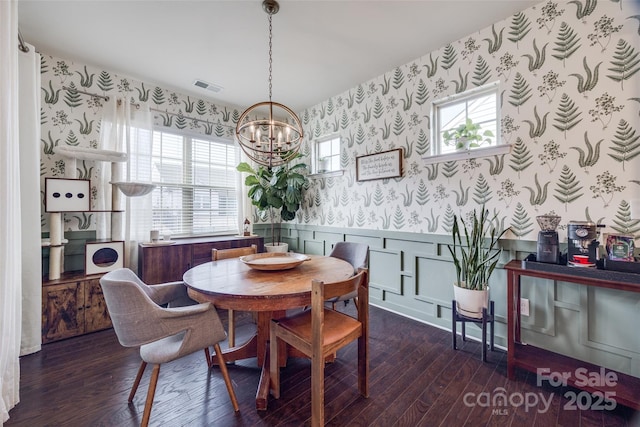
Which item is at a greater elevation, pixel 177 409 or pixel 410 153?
pixel 410 153

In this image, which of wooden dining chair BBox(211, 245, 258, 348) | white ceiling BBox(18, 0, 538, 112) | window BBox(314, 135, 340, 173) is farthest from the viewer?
window BBox(314, 135, 340, 173)

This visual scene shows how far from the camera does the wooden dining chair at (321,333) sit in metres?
1.28

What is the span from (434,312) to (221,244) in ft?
8.81

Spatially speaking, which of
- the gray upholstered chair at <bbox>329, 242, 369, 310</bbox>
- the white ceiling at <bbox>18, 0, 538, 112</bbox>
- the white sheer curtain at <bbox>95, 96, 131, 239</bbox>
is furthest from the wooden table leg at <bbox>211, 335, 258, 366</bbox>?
the white ceiling at <bbox>18, 0, 538, 112</bbox>

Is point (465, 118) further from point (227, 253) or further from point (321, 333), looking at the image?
point (227, 253)

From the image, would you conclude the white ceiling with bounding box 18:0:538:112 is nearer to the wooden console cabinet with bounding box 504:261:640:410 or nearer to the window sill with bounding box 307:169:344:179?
the window sill with bounding box 307:169:344:179

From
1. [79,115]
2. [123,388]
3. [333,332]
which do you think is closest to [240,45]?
[79,115]

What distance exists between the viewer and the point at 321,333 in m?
1.27

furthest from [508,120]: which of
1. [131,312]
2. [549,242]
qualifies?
[131,312]

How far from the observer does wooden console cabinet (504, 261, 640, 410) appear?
144cm

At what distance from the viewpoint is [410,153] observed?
281 cm

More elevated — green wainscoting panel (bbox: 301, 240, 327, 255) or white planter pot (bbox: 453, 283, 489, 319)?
green wainscoting panel (bbox: 301, 240, 327, 255)

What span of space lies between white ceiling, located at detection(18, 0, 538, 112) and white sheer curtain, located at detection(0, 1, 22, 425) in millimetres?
832

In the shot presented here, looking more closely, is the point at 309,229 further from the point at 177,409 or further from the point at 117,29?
the point at 117,29
